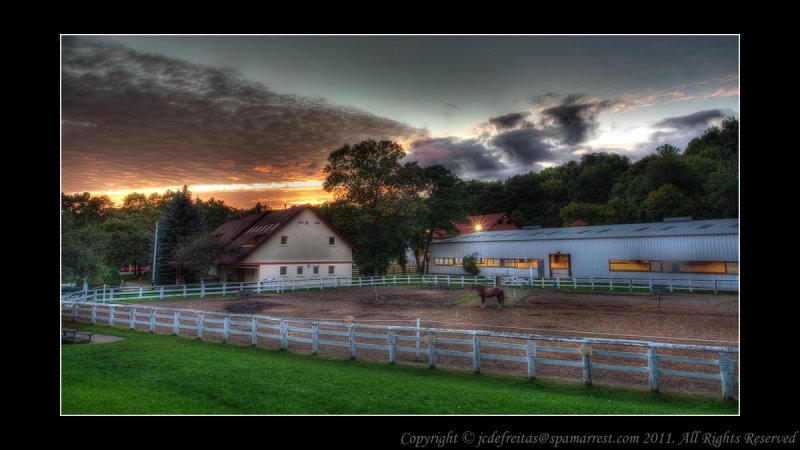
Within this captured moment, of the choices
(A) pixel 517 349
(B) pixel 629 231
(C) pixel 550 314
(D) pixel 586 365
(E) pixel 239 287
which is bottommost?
(E) pixel 239 287

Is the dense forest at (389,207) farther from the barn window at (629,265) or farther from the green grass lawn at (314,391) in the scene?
the green grass lawn at (314,391)

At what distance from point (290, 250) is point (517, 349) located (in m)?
25.2

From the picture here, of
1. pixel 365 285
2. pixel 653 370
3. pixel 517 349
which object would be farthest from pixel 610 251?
pixel 653 370

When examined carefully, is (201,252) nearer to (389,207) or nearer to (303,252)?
(303,252)

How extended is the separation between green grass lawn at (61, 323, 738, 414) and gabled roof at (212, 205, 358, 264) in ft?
77.1

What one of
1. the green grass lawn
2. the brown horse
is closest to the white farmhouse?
the brown horse

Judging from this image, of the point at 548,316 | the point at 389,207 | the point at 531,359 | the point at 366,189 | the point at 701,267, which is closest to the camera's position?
the point at 531,359

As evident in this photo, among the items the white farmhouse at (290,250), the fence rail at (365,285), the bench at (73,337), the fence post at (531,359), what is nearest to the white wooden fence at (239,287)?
the fence rail at (365,285)

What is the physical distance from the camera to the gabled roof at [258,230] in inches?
1278

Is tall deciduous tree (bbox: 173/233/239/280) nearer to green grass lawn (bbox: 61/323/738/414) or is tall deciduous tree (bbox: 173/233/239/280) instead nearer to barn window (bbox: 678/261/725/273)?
green grass lawn (bbox: 61/323/738/414)

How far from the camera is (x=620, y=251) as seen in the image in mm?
29141

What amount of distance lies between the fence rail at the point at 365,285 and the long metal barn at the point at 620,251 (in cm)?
116
